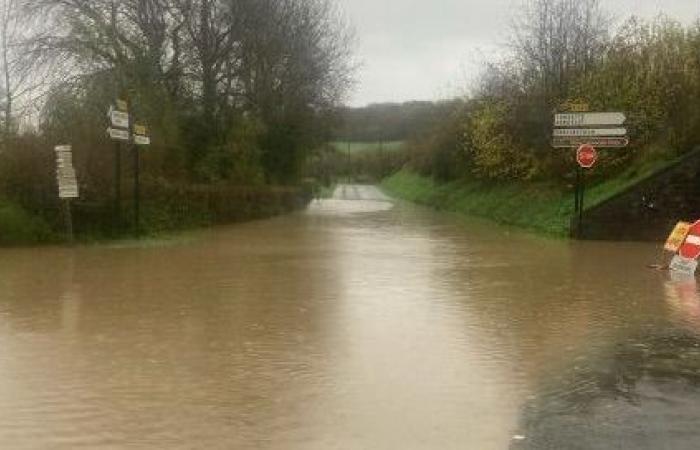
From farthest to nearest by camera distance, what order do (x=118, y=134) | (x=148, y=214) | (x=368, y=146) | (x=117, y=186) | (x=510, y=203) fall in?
(x=368, y=146) → (x=510, y=203) → (x=148, y=214) → (x=117, y=186) → (x=118, y=134)

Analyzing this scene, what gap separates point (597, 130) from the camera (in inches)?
891

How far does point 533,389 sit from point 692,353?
2.20 metres

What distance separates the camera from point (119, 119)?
20.3 m

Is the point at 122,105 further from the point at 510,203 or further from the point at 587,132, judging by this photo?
the point at 510,203

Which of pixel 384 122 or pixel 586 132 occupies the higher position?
pixel 384 122

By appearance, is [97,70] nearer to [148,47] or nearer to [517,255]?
[148,47]

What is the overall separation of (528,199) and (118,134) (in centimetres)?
1656

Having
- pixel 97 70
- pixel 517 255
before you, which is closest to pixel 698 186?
pixel 517 255

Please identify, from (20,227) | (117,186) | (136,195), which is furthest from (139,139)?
(20,227)

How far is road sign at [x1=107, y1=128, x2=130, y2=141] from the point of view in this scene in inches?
784

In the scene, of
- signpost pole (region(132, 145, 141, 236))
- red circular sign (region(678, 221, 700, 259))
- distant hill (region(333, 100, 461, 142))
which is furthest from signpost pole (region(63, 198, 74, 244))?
distant hill (region(333, 100, 461, 142))

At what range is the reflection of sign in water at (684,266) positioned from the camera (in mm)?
14562

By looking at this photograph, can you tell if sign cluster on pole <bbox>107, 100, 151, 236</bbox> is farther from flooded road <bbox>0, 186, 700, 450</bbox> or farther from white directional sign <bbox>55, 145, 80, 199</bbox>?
flooded road <bbox>0, 186, 700, 450</bbox>

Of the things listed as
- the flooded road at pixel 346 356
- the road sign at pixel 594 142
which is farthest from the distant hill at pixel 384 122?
the flooded road at pixel 346 356
